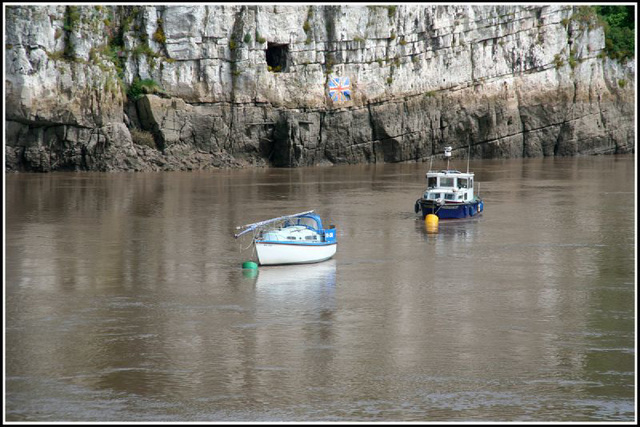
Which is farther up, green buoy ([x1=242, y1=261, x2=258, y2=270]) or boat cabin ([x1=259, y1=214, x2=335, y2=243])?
boat cabin ([x1=259, y1=214, x2=335, y2=243])

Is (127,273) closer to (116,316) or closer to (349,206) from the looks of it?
(116,316)


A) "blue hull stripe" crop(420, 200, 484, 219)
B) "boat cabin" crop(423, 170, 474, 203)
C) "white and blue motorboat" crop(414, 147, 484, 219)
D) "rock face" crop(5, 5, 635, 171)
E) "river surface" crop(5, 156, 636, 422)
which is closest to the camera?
"river surface" crop(5, 156, 636, 422)

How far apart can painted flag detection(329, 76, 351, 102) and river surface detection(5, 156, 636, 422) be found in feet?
90.4

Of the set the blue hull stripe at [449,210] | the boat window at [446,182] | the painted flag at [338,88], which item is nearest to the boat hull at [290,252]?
the blue hull stripe at [449,210]

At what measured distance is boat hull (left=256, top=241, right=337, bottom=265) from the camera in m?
30.9

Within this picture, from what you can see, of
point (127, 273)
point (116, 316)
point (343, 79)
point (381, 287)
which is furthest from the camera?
point (343, 79)

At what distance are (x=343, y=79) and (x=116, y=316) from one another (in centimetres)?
5015

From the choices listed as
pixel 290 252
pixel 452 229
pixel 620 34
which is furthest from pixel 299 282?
pixel 620 34

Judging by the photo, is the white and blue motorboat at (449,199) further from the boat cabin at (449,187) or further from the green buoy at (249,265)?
the green buoy at (249,265)

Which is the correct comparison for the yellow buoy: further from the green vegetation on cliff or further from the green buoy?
the green vegetation on cliff

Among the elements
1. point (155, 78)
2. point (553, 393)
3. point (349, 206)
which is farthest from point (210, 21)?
point (553, 393)

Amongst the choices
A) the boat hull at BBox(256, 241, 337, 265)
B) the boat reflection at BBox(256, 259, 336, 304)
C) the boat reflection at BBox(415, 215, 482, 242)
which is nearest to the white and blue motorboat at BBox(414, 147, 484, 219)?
the boat reflection at BBox(415, 215, 482, 242)

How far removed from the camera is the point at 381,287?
92.1 ft

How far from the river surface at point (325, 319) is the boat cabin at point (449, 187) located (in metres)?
1.62
